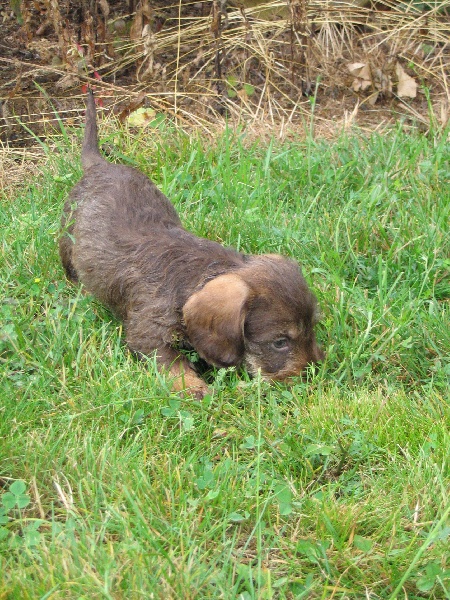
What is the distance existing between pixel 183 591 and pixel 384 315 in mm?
2067

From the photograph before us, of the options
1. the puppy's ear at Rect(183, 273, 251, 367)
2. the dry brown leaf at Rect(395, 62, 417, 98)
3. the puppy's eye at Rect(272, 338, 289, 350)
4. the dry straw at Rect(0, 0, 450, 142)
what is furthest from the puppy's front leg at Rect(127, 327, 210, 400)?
the dry brown leaf at Rect(395, 62, 417, 98)

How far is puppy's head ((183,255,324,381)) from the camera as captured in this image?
384cm

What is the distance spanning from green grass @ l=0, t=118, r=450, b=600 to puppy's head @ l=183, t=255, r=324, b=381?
12cm

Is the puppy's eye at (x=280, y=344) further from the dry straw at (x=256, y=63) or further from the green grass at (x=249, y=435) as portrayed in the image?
the dry straw at (x=256, y=63)

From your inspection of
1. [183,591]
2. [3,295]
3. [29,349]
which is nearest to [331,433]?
→ [183,591]

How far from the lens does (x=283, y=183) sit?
18.6ft

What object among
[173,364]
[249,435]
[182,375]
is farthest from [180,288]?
[249,435]

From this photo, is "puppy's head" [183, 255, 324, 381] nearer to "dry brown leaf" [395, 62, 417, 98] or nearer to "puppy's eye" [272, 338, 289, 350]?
"puppy's eye" [272, 338, 289, 350]

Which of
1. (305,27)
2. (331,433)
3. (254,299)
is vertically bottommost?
(331,433)

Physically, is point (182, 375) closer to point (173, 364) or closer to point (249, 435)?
point (173, 364)

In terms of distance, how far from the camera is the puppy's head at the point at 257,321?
12.6 ft

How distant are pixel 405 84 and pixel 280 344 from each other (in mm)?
3920

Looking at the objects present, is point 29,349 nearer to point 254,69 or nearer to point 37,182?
point 37,182

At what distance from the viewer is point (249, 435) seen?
3.51 metres
